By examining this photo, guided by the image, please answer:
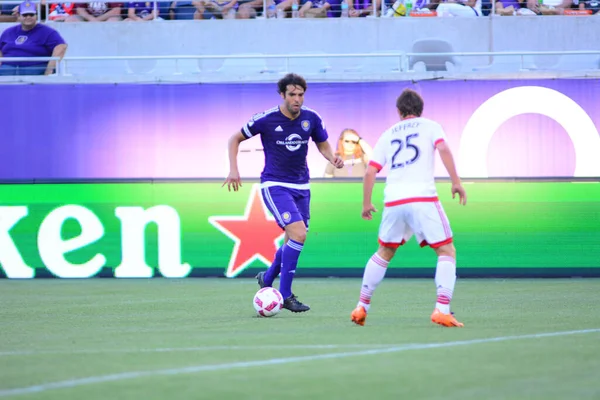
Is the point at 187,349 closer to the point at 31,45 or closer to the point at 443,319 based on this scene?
the point at 443,319

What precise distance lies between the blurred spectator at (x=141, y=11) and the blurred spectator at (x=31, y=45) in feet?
9.89

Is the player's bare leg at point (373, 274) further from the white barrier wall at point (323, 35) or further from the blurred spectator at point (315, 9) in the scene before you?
the blurred spectator at point (315, 9)

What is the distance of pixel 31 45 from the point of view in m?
19.6

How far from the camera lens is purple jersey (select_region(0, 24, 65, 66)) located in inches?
770

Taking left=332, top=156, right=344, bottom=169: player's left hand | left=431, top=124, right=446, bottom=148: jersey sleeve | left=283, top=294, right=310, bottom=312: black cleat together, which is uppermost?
left=431, top=124, right=446, bottom=148: jersey sleeve

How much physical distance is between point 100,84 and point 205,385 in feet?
45.2

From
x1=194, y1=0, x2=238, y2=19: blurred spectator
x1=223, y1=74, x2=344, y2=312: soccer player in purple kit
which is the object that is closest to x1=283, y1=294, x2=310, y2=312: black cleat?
x1=223, y1=74, x2=344, y2=312: soccer player in purple kit

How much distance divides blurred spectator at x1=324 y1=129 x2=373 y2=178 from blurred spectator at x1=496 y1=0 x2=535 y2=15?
4836mm

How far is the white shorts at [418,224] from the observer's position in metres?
8.90

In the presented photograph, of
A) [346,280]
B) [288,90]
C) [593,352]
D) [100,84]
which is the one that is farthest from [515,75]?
[593,352]

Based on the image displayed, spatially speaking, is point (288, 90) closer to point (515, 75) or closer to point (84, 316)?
point (84, 316)

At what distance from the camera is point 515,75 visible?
18219 millimetres

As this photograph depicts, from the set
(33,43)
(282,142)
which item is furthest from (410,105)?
(33,43)

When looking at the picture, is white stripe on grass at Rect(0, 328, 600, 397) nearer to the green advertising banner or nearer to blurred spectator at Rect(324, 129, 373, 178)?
the green advertising banner
